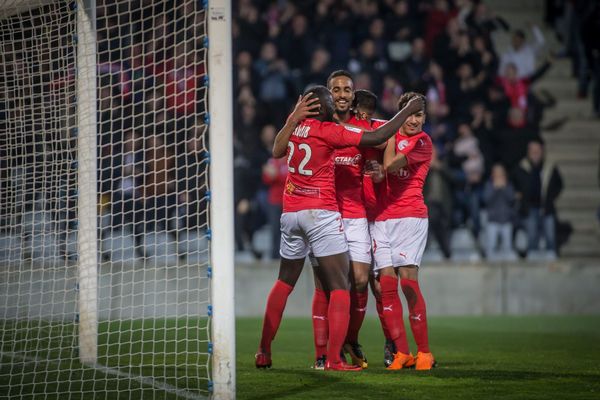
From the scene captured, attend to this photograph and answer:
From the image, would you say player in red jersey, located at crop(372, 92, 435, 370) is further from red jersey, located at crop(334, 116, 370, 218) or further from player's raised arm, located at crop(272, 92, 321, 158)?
player's raised arm, located at crop(272, 92, 321, 158)

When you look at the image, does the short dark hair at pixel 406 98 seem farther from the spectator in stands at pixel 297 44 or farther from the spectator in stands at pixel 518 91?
the spectator in stands at pixel 518 91

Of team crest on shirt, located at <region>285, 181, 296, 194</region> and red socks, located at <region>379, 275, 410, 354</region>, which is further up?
team crest on shirt, located at <region>285, 181, 296, 194</region>

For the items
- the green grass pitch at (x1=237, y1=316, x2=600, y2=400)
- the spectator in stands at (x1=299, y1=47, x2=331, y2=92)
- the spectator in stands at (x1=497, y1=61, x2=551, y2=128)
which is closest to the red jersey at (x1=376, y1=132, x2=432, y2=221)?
the green grass pitch at (x1=237, y1=316, x2=600, y2=400)

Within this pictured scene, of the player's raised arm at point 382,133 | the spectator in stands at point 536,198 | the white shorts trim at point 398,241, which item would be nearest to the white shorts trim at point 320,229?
the player's raised arm at point 382,133

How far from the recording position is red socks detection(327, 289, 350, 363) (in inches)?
311

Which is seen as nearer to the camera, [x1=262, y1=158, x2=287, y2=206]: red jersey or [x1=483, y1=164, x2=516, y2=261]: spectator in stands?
[x1=262, y1=158, x2=287, y2=206]: red jersey

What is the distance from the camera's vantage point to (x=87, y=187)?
29.7ft

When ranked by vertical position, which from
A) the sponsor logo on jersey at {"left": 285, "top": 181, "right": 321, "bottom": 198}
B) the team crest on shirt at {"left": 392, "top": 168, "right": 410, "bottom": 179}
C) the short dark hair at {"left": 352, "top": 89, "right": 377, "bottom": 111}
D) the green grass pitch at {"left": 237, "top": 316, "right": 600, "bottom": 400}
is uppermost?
the short dark hair at {"left": 352, "top": 89, "right": 377, "bottom": 111}

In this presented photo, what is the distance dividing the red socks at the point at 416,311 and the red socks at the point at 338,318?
2.47 feet

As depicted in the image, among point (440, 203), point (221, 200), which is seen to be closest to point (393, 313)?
point (221, 200)

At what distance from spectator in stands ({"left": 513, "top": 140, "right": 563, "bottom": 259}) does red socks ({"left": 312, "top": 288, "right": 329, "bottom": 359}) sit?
24.3ft

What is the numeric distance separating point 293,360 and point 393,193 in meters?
1.74

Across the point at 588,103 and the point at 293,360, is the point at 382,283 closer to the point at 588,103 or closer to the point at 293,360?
the point at 293,360

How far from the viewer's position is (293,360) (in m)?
9.33
